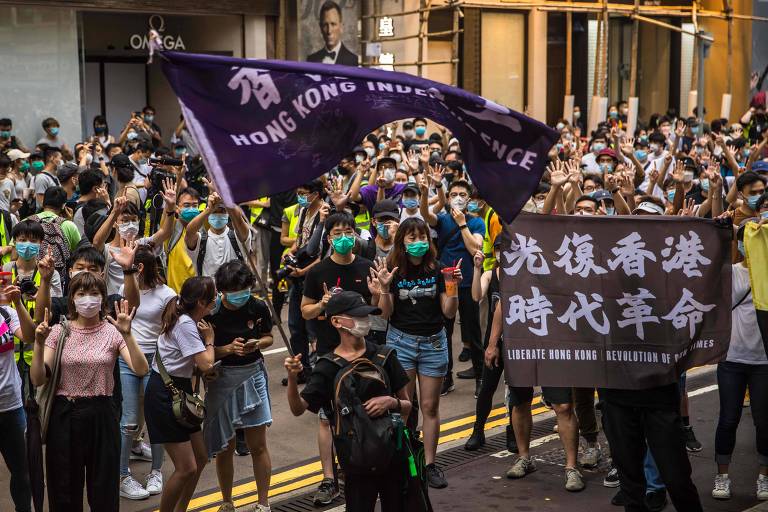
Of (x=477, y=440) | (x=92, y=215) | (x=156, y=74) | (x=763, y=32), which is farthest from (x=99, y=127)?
(x=763, y=32)

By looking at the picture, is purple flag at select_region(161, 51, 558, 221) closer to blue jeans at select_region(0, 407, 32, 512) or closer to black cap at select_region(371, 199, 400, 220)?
blue jeans at select_region(0, 407, 32, 512)

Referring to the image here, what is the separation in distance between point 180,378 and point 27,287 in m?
1.45

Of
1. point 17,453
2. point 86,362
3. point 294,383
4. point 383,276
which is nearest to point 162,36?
point 383,276

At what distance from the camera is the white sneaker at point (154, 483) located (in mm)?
7668

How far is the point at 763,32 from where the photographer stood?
96.8 feet

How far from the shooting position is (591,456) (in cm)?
814

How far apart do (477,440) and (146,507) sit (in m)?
2.56

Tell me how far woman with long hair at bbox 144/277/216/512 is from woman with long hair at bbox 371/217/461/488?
143cm

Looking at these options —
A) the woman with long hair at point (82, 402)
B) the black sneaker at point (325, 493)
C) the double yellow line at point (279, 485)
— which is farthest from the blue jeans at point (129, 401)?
the black sneaker at point (325, 493)

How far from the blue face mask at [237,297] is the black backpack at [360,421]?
4.41ft

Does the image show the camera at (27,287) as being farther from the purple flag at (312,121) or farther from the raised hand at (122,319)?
the purple flag at (312,121)

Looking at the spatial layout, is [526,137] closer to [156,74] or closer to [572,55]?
[156,74]

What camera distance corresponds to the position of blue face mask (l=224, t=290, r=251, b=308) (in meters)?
7.06

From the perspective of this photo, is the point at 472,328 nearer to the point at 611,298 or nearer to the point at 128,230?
the point at 128,230
